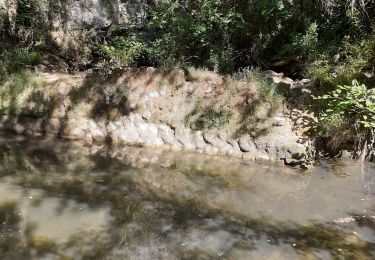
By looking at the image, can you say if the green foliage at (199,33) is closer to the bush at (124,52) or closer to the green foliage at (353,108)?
the bush at (124,52)

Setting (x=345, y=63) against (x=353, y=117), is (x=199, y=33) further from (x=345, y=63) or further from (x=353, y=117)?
(x=353, y=117)

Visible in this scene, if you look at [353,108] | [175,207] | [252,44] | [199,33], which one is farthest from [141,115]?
[353,108]

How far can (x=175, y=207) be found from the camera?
5727 mm

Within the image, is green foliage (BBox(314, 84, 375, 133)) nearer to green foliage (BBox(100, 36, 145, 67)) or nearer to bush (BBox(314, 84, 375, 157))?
bush (BBox(314, 84, 375, 157))

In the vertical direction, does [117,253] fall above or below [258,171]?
below

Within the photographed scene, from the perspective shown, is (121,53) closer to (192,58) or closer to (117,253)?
(192,58)

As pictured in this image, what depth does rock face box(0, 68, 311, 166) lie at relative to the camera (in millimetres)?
8078

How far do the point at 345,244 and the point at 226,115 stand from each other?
393 cm

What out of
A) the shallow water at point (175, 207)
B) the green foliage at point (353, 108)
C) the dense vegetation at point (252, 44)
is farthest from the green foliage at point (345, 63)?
the shallow water at point (175, 207)

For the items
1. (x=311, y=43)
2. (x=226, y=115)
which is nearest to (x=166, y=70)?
(x=226, y=115)

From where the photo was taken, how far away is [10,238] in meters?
4.66

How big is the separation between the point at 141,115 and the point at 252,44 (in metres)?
3.57

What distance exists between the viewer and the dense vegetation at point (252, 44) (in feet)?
25.3

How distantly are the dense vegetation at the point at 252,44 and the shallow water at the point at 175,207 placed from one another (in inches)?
48.7
